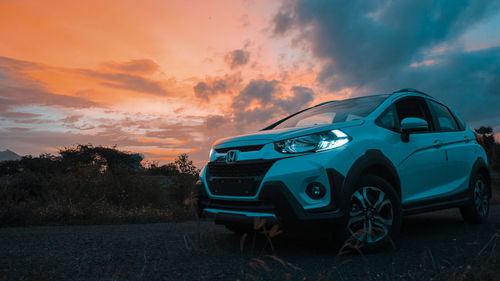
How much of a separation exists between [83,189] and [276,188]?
7686mm

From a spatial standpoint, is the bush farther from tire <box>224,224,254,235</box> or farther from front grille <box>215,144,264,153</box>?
front grille <box>215,144,264,153</box>

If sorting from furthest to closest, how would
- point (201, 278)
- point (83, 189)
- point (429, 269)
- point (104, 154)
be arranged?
1. point (104, 154)
2. point (83, 189)
3. point (429, 269)
4. point (201, 278)

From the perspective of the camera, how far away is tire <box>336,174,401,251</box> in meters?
3.48

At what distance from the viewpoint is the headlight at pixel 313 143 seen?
11.4 feet

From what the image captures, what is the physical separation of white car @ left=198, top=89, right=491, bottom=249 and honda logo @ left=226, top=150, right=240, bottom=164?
0.01 metres

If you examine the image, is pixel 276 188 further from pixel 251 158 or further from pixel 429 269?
pixel 429 269

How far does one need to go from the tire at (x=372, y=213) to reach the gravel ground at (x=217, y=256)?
0.15 m

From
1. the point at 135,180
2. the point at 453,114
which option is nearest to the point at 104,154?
the point at 135,180

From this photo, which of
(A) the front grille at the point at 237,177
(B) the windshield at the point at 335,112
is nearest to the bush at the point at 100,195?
(A) the front grille at the point at 237,177

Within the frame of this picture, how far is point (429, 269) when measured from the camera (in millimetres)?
2977

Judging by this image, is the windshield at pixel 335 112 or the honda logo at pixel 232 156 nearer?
the honda logo at pixel 232 156

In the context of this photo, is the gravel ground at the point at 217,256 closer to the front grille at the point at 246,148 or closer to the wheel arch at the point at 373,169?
the wheel arch at the point at 373,169

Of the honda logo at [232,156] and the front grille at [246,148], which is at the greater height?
the front grille at [246,148]

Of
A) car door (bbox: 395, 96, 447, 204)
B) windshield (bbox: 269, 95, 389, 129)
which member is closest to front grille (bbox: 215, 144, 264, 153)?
windshield (bbox: 269, 95, 389, 129)
